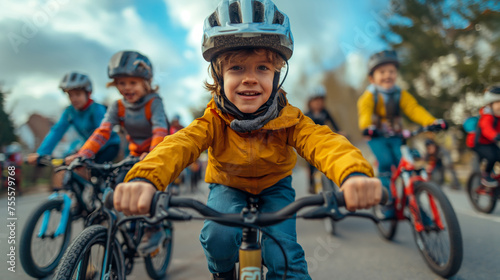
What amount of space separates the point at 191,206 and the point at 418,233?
2.99 metres

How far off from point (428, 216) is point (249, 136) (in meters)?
2.41

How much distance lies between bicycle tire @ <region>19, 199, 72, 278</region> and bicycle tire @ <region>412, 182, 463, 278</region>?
3730mm

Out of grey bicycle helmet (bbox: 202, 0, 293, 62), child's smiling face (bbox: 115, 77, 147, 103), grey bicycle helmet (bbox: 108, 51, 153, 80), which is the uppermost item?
grey bicycle helmet (bbox: 108, 51, 153, 80)

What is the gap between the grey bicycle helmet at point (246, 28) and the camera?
5.88ft

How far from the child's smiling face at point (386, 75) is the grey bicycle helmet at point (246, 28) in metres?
2.97

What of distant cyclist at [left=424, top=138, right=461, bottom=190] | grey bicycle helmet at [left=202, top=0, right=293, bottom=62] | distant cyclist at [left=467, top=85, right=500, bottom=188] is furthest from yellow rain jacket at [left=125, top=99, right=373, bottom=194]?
distant cyclist at [left=424, top=138, right=461, bottom=190]

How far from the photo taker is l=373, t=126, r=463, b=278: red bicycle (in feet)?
8.95

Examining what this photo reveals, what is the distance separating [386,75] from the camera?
175 inches

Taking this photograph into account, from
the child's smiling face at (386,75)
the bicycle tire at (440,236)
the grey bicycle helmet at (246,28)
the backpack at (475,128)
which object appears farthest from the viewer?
the backpack at (475,128)

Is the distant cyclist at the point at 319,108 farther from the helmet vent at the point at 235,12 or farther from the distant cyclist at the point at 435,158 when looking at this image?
the distant cyclist at the point at 435,158

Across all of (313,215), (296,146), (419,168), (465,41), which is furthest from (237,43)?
(465,41)

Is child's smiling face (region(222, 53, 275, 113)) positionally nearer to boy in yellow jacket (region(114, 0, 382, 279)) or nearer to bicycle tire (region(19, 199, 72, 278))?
boy in yellow jacket (region(114, 0, 382, 279))

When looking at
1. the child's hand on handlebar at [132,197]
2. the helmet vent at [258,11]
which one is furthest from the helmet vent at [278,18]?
the child's hand on handlebar at [132,197]

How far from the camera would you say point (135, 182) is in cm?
129
